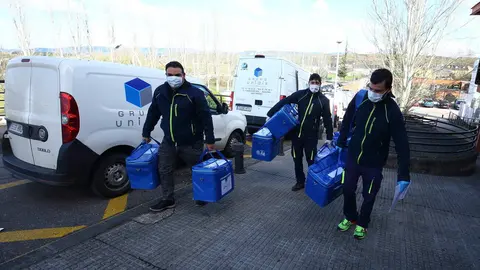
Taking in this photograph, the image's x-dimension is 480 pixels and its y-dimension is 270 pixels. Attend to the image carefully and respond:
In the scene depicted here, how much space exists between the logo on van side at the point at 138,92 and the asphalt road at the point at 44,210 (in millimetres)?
1392

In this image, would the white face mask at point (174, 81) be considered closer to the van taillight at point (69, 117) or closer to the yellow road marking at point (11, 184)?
the van taillight at point (69, 117)

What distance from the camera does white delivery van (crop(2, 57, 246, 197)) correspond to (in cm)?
366

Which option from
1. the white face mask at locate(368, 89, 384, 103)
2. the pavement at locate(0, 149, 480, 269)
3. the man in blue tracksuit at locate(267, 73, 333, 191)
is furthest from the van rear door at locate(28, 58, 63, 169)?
the white face mask at locate(368, 89, 384, 103)

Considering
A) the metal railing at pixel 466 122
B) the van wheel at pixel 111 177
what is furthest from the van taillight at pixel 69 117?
the metal railing at pixel 466 122

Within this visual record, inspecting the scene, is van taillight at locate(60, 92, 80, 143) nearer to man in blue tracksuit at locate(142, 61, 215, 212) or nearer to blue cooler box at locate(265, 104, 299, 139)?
man in blue tracksuit at locate(142, 61, 215, 212)

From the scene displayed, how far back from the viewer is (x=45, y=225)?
3.51 meters

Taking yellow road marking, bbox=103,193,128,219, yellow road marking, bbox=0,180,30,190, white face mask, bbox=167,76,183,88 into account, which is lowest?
yellow road marking, bbox=103,193,128,219

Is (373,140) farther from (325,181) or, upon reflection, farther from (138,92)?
(138,92)

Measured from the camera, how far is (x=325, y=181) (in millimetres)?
3459

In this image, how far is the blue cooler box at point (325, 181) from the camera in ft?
11.2

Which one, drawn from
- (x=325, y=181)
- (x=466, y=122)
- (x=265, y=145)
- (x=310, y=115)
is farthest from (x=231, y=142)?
(x=466, y=122)

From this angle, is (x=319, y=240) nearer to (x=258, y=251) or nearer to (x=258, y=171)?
(x=258, y=251)

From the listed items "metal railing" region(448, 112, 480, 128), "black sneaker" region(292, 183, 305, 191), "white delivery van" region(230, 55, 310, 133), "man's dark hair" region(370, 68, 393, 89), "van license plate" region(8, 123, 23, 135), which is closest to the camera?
"man's dark hair" region(370, 68, 393, 89)

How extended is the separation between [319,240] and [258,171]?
263 cm
